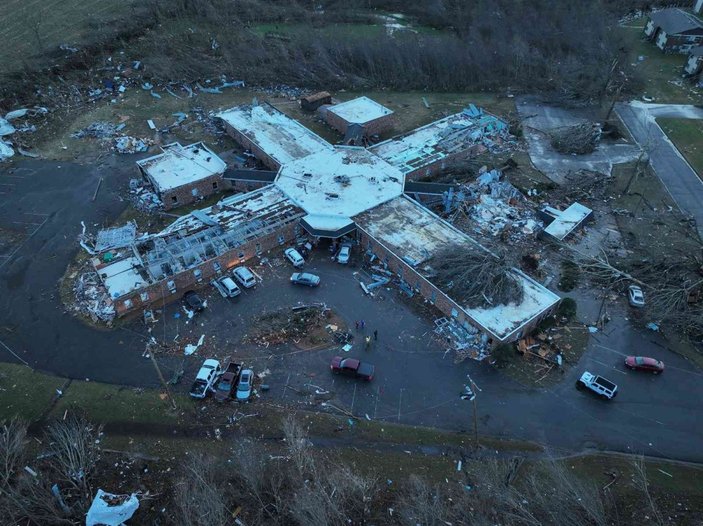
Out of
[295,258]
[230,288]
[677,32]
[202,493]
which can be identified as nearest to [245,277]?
[230,288]

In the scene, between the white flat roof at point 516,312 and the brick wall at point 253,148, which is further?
the brick wall at point 253,148

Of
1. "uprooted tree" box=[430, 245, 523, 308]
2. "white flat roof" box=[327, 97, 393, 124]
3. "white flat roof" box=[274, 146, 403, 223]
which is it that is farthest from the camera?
"white flat roof" box=[327, 97, 393, 124]

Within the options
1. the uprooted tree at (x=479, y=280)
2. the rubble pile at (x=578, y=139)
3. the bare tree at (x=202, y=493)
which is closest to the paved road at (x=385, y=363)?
the uprooted tree at (x=479, y=280)

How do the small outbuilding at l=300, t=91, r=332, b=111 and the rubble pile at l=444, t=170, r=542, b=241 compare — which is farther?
the small outbuilding at l=300, t=91, r=332, b=111

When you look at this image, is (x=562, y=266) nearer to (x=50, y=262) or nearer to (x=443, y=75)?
(x=443, y=75)

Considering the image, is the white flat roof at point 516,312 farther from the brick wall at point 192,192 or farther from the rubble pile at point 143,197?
the rubble pile at point 143,197

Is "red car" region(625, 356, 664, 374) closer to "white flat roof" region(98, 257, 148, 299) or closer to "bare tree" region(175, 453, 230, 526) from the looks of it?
"bare tree" region(175, 453, 230, 526)

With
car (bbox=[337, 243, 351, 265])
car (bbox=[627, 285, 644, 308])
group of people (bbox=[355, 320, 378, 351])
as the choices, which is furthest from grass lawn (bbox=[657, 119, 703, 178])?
group of people (bbox=[355, 320, 378, 351])

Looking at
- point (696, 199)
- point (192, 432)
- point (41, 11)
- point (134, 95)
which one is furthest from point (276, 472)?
point (41, 11)
